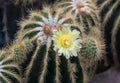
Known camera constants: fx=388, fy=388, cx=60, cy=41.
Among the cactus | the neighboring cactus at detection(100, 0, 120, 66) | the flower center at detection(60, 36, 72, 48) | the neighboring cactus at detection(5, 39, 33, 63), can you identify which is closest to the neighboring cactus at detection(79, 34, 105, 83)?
the cactus

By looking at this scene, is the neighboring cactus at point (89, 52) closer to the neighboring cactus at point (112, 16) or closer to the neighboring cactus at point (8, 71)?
the neighboring cactus at point (112, 16)

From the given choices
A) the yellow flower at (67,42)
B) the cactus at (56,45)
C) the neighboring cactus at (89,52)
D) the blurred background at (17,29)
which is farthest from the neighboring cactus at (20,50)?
the blurred background at (17,29)

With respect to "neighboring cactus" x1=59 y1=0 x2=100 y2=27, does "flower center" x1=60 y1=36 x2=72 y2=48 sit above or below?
below

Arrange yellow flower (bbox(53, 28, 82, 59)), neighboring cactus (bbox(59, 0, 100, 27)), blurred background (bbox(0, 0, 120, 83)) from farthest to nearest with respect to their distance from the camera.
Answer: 1. blurred background (bbox(0, 0, 120, 83))
2. neighboring cactus (bbox(59, 0, 100, 27))
3. yellow flower (bbox(53, 28, 82, 59))

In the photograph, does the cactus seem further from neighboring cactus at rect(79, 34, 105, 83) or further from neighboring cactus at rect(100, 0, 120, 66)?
neighboring cactus at rect(100, 0, 120, 66)

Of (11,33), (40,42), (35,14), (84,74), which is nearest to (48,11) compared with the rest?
(35,14)

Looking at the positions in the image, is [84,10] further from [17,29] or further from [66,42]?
[17,29]

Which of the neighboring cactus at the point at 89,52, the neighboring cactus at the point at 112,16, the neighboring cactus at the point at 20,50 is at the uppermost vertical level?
the neighboring cactus at the point at 112,16

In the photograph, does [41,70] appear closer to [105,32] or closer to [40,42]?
[40,42]
